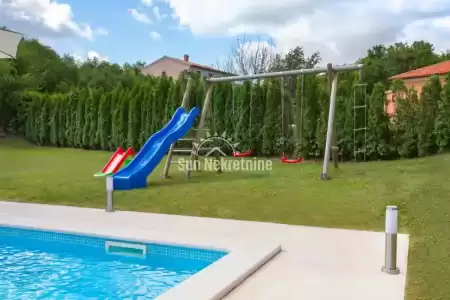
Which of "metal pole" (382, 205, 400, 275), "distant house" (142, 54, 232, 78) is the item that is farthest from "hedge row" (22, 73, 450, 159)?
"distant house" (142, 54, 232, 78)

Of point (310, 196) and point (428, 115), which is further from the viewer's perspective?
point (428, 115)

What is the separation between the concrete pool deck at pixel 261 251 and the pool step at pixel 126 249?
0.33ft

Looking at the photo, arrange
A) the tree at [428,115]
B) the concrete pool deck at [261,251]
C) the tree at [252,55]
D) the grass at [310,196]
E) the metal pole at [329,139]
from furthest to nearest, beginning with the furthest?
the tree at [252,55] → the tree at [428,115] → the metal pole at [329,139] → the grass at [310,196] → the concrete pool deck at [261,251]

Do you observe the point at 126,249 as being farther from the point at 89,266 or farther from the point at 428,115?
the point at 428,115

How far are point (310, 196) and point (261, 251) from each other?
11.4ft

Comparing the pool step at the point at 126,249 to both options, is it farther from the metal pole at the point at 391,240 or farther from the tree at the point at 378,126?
the tree at the point at 378,126

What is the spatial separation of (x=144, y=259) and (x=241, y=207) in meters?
2.49

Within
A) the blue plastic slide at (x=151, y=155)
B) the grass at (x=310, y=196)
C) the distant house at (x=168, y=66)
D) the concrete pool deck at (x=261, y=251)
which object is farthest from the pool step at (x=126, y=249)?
the distant house at (x=168, y=66)

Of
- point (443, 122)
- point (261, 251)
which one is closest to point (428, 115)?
point (443, 122)

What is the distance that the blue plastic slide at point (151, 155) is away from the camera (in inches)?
394

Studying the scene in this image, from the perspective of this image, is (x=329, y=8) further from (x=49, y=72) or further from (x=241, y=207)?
(x=49, y=72)

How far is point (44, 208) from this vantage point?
8383 mm

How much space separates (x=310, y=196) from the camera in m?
8.65

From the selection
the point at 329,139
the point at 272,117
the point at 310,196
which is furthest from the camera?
the point at 272,117
